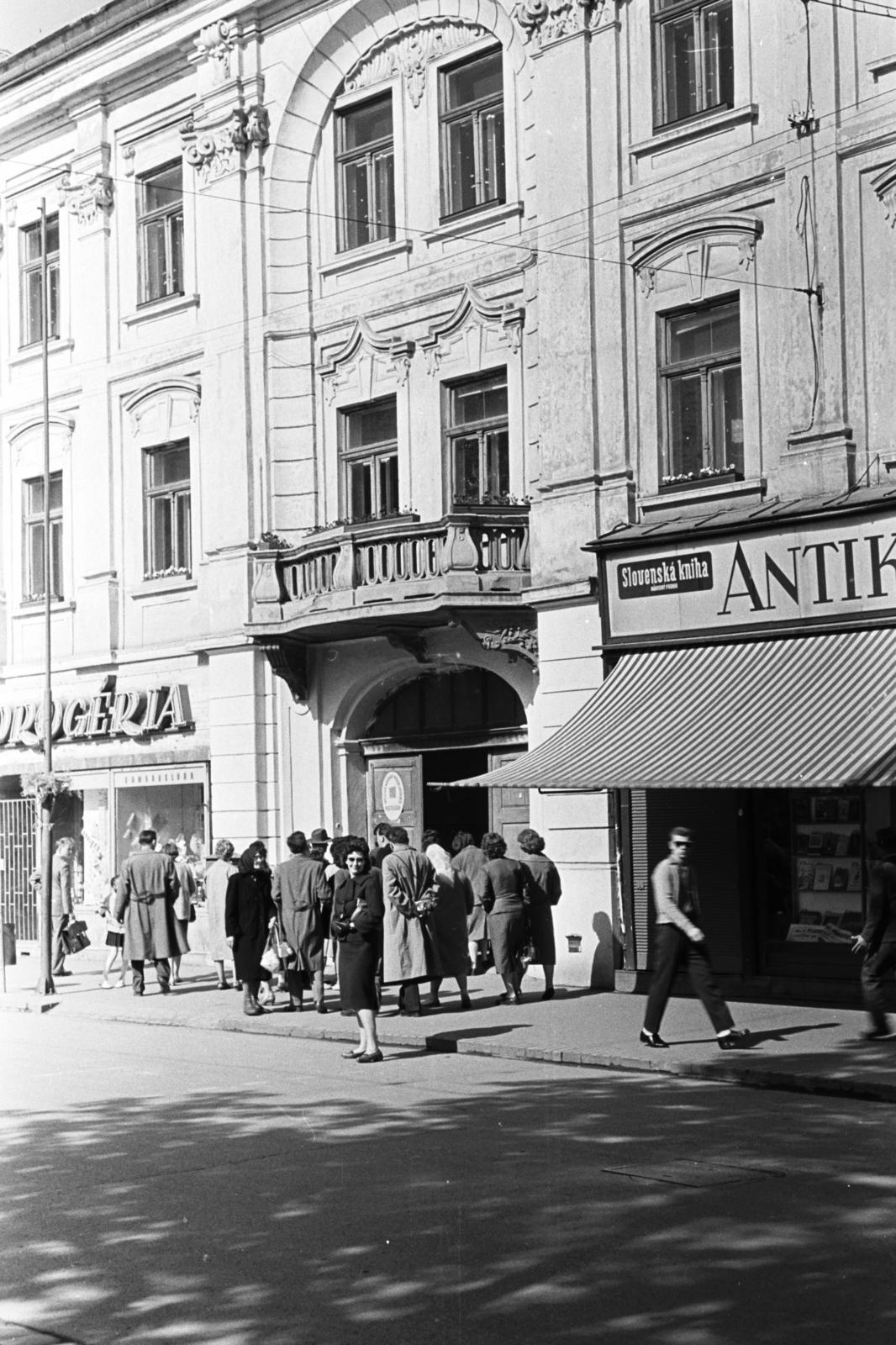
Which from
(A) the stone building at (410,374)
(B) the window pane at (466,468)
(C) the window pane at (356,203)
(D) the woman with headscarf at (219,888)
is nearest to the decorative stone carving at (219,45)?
(A) the stone building at (410,374)

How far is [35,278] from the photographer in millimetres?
27516

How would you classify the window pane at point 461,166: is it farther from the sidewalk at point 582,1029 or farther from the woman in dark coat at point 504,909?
the sidewalk at point 582,1029

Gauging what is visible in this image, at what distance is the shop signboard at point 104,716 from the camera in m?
24.3

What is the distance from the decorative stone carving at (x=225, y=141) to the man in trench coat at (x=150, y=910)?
9.48m

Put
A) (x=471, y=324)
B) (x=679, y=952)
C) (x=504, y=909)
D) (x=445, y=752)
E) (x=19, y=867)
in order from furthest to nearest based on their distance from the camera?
(x=19, y=867) < (x=445, y=752) < (x=471, y=324) < (x=504, y=909) < (x=679, y=952)

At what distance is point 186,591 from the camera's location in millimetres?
24578

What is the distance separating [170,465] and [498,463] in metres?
6.21

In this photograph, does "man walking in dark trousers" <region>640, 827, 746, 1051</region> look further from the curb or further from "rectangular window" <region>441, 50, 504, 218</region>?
"rectangular window" <region>441, 50, 504, 218</region>

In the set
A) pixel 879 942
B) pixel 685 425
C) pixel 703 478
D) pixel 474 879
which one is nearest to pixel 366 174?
pixel 685 425

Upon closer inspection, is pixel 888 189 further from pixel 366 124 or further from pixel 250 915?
pixel 250 915

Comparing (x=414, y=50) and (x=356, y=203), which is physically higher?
(x=414, y=50)

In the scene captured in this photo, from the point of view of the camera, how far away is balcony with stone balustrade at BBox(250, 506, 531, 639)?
19766 mm

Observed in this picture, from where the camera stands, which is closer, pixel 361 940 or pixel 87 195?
pixel 361 940

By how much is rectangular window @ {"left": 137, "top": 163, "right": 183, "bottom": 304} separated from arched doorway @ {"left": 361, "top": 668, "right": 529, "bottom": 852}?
7.20 meters
